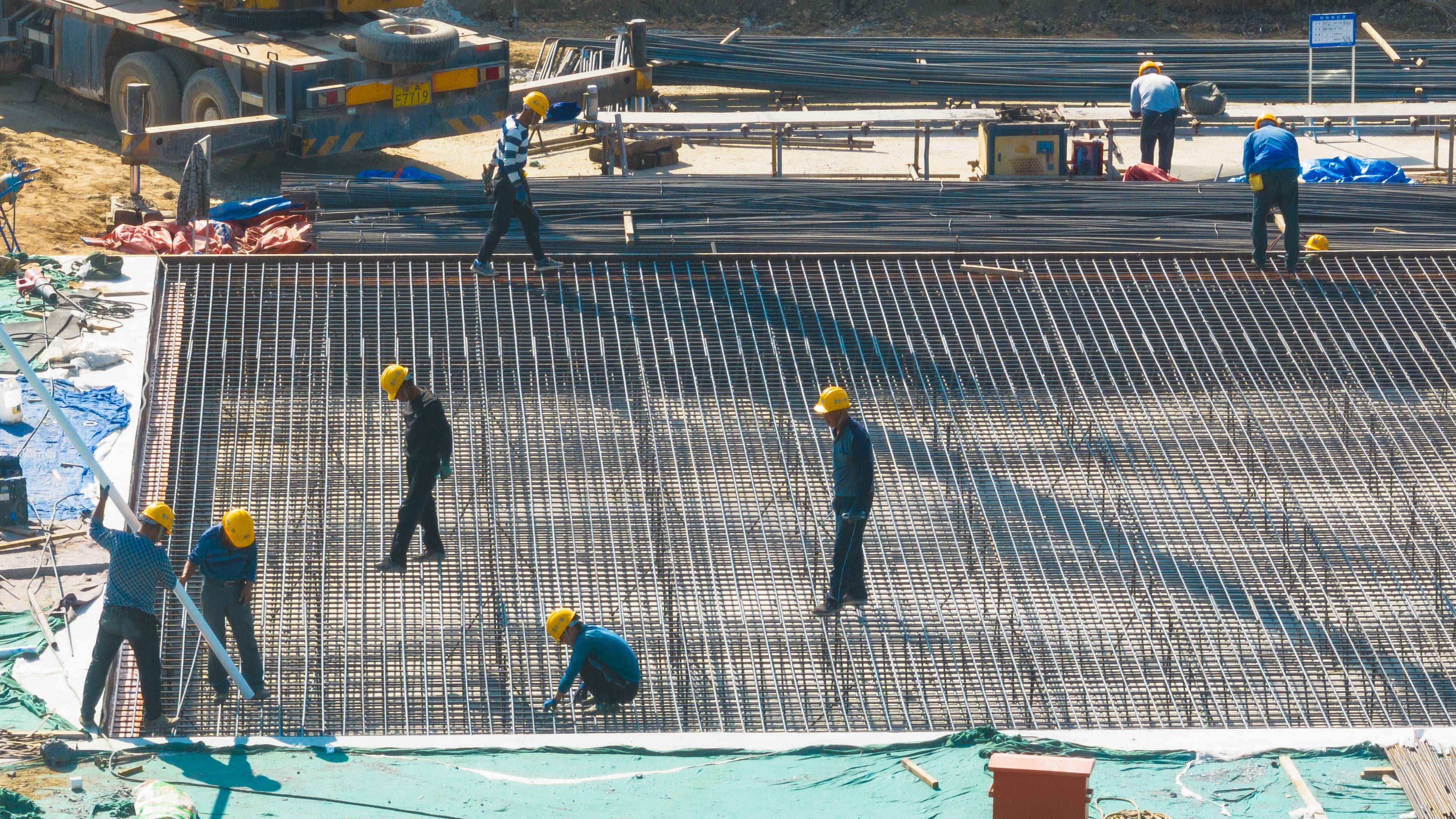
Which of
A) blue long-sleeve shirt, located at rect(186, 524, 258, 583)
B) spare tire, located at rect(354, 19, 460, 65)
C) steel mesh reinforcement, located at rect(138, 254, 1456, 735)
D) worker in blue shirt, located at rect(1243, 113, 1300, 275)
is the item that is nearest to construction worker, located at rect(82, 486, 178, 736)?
blue long-sleeve shirt, located at rect(186, 524, 258, 583)

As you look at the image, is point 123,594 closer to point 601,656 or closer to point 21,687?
point 21,687

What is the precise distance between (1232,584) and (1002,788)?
379 cm

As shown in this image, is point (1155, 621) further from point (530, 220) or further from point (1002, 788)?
point (530, 220)

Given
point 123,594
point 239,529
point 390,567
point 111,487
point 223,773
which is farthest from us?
point 390,567

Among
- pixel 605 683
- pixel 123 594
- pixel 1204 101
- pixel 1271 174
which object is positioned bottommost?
pixel 605 683

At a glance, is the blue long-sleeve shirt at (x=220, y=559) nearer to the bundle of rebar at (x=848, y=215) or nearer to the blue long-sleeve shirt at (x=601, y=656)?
the blue long-sleeve shirt at (x=601, y=656)

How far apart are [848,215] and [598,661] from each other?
6.75 metres

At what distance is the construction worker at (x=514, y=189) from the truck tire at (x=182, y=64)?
23.7 feet

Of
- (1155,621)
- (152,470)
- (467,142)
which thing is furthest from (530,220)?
(467,142)

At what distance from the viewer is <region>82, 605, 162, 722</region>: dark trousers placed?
7367 mm

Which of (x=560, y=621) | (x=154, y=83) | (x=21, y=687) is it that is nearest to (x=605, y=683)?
(x=560, y=621)

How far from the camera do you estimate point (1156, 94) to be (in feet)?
53.7

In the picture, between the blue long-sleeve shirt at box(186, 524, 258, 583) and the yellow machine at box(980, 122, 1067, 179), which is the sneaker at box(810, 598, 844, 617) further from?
the yellow machine at box(980, 122, 1067, 179)

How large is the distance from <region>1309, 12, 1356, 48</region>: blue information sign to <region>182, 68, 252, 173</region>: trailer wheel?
12639 millimetres
